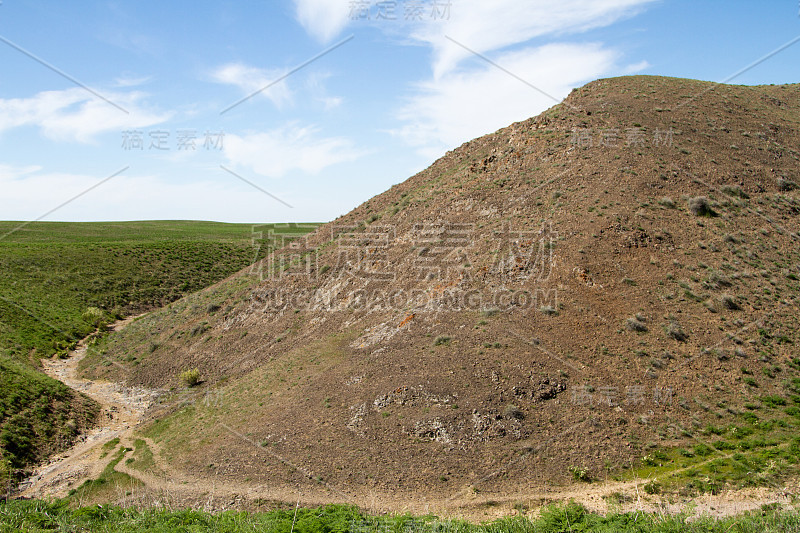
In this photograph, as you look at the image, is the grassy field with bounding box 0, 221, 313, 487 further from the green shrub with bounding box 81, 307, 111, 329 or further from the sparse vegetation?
the sparse vegetation

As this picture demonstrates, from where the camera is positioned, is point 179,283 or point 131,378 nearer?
point 131,378

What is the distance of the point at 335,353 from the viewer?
25.4 meters

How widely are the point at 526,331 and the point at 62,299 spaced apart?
154 feet

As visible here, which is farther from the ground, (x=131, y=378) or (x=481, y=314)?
(x=481, y=314)

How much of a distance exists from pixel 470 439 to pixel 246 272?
32.0 meters

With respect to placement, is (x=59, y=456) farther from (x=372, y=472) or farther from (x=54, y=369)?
(x=372, y=472)

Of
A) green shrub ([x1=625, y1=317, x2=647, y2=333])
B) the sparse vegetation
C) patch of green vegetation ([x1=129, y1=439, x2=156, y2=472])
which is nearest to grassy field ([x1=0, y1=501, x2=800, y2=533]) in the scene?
patch of green vegetation ([x1=129, y1=439, x2=156, y2=472])

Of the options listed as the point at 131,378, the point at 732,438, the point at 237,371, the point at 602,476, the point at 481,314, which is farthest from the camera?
the point at 131,378

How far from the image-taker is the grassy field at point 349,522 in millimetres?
11969

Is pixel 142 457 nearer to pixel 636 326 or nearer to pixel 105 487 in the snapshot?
pixel 105 487

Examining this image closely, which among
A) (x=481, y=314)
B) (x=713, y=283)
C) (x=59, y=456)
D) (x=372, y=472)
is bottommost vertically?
(x=59, y=456)

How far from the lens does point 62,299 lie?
4716 cm

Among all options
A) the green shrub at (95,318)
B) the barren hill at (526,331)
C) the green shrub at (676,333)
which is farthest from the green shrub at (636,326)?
the green shrub at (95,318)

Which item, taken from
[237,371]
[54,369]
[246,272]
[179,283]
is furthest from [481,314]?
[179,283]
